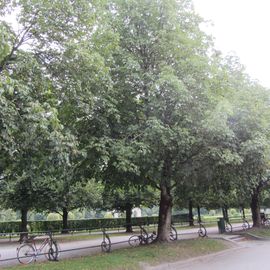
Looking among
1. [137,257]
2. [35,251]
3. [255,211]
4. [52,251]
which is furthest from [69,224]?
[137,257]

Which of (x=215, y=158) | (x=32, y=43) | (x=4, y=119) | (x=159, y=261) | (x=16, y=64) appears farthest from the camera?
(x=215, y=158)

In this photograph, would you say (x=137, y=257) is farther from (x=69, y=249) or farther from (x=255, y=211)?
(x=255, y=211)

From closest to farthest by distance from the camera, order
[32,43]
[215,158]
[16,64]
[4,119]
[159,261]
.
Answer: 1. [4,119]
2. [16,64]
3. [32,43]
4. [159,261]
5. [215,158]

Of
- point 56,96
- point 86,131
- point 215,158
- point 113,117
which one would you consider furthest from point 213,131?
point 56,96

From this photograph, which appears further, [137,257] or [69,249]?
[69,249]

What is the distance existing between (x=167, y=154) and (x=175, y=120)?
5.06 feet

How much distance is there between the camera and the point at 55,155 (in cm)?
866

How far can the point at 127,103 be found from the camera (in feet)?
45.0

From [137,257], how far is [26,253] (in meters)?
3.84

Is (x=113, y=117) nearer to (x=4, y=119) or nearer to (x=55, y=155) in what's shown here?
(x=55, y=155)

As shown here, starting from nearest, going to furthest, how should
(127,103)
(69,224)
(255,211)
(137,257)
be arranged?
1. (137,257)
2. (127,103)
3. (255,211)
4. (69,224)

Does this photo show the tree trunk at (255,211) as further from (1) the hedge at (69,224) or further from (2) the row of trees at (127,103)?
(2) the row of trees at (127,103)

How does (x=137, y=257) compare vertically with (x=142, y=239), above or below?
below

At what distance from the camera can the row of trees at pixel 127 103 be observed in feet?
31.7
